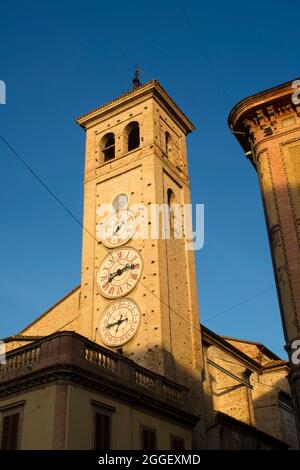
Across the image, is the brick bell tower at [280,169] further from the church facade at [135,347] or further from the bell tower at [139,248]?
the bell tower at [139,248]

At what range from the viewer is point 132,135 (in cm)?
3006

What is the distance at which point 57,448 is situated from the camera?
45.9ft

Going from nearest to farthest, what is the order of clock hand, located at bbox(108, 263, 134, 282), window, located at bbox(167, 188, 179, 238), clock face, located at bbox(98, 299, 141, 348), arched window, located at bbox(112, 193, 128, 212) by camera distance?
clock face, located at bbox(98, 299, 141, 348), clock hand, located at bbox(108, 263, 134, 282), window, located at bbox(167, 188, 179, 238), arched window, located at bbox(112, 193, 128, 212)

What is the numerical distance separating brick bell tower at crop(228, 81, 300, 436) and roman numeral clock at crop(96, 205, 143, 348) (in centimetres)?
819

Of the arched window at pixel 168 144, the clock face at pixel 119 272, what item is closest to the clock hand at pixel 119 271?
the clock face at pixel 119 272

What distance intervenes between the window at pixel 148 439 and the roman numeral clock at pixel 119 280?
19.1ft

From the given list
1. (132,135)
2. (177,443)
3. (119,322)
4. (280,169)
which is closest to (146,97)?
(132,135)

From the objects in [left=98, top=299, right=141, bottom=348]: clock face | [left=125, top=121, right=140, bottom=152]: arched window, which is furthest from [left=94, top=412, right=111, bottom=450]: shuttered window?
[left=125, top=121, right=140, bottom=152]: arched window

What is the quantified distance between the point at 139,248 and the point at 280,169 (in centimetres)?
944

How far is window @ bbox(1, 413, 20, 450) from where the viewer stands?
14809 mm

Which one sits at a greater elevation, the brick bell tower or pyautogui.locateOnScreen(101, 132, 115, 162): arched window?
pyautogui.locateOnScreen(101, 132, 115, 162): arched window

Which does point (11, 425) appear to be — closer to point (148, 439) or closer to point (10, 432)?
point (10, 432)

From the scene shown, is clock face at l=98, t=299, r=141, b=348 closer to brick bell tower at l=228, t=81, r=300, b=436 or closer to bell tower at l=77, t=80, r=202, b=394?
bell tower at l=77, t=80, r=202, b=394

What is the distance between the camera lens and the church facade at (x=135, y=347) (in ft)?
50.1
